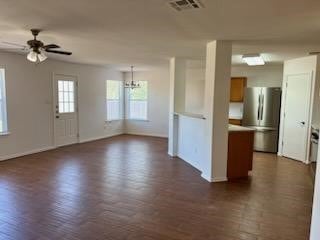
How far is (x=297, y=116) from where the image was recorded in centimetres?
599

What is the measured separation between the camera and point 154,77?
359 inches

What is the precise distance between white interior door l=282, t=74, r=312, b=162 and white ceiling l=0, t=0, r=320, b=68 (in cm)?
130

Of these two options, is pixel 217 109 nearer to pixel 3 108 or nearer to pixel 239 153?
pixel 239 153

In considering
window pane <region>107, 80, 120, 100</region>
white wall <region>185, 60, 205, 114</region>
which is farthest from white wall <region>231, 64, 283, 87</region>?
window pane <region>107, 80, 120, 100</region>

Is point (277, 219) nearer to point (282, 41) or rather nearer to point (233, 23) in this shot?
point (233, 23)

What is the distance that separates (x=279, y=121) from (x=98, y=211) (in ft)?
17.6

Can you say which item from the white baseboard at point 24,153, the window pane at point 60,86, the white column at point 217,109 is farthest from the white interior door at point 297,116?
the white baseboard at point 24,153

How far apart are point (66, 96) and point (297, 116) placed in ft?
20.6

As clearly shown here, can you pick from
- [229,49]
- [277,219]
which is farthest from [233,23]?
[277,219]

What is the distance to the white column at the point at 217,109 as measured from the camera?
421 cm

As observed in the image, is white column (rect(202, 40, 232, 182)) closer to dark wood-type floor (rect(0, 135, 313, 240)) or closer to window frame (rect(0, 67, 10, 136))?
dark wood-type floor (rect(0, 135, 313, 240))

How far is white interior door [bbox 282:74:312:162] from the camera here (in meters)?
A: 5.77

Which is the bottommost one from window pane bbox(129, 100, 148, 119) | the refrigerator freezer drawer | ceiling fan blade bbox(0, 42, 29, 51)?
the refrigerator freezer drawer

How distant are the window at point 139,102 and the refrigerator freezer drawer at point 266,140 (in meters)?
4.21
